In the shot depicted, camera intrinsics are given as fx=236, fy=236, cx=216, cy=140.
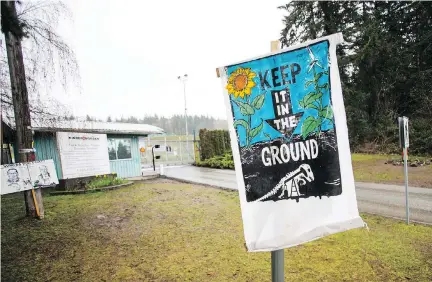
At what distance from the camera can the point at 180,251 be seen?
4363mm

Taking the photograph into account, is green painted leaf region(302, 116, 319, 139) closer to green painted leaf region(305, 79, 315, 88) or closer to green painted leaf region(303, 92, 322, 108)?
green painted leaf region(303, 92, 322, 108)

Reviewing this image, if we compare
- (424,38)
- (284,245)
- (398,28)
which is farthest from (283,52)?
(398,28)

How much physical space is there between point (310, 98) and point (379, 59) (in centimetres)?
2341

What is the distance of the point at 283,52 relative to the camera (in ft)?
6.32

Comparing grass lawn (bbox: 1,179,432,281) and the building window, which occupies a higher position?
the building window

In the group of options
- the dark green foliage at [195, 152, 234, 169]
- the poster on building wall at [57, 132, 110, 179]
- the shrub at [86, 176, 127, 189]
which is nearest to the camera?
the poster on building wall at [57, 132, 110, 179]

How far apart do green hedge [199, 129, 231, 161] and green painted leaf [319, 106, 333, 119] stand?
21.8 m

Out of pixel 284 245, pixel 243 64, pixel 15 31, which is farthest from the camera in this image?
pixel 15 31

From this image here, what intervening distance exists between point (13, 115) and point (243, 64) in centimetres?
666

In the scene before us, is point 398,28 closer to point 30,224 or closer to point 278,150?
point 278,150

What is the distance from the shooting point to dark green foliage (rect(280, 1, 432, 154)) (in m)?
18.2

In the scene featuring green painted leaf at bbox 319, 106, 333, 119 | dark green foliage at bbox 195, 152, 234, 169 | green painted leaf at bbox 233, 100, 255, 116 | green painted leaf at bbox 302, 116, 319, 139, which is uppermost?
green painted leaf at bbox 233, 100, 255, 116

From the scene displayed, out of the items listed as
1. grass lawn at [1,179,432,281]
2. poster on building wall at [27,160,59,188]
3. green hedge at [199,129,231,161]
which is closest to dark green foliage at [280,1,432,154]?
green hedge at [199,129,231,161]

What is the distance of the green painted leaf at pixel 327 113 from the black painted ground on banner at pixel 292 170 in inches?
4.9
